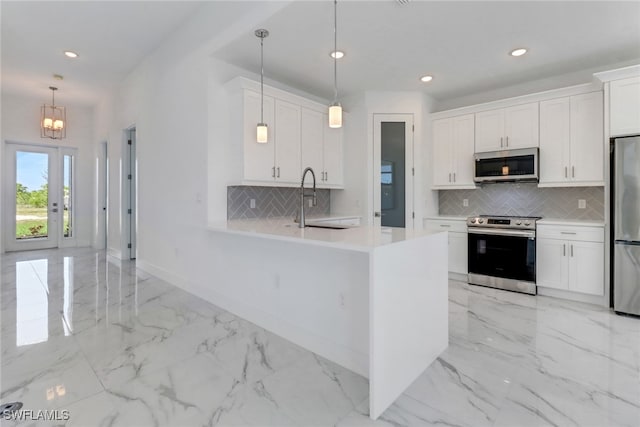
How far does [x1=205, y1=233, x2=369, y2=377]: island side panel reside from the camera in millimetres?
2109

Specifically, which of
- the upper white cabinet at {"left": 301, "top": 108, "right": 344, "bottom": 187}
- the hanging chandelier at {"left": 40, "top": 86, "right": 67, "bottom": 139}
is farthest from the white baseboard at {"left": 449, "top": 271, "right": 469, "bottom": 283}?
the hanging chandelier at {"left": 40, "top": 86, "right": 67, "bottom": 139}

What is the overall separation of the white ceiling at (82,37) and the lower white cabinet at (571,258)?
463 centimetres

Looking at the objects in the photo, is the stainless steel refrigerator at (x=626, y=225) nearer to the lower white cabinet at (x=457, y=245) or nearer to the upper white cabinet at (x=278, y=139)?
the lower white cabinet at (x=457, y=245)

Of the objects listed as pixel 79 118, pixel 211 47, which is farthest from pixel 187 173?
pixel 79 118

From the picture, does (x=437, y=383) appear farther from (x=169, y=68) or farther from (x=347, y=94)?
(x=169, y=68)

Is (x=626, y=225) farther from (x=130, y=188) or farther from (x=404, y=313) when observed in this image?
(x=130, y=188)

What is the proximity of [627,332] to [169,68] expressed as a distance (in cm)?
543

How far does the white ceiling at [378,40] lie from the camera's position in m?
2.69

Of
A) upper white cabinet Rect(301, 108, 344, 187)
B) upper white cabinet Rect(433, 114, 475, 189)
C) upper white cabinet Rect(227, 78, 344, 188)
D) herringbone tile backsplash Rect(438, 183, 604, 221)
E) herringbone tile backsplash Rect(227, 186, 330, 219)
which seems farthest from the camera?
upper white cabinet Rect(433, 114, 475, 189)

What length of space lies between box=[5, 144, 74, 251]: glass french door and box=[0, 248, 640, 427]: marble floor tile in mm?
4307

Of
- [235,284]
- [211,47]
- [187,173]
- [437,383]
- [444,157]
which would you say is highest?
[211,47]

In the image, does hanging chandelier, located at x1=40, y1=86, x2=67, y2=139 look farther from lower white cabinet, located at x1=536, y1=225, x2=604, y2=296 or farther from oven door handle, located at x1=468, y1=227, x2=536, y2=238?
lower white cabinet, located at x1=536, y1=225, x2=604, y2=296

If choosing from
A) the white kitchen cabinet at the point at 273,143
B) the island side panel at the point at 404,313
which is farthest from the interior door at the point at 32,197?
the island side panel at the point at 404,313

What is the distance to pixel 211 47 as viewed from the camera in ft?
10.7
